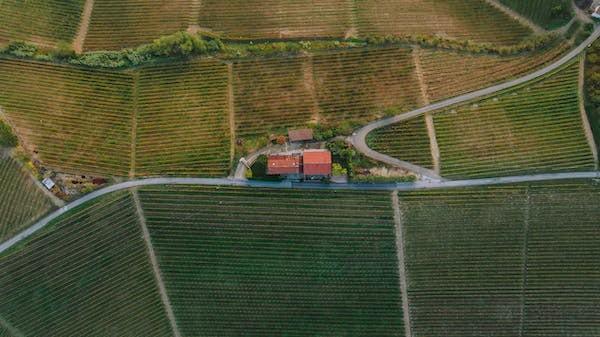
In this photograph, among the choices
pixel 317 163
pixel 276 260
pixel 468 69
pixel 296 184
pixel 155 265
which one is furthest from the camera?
pixel 468 69

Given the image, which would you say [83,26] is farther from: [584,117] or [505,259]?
[584,117]

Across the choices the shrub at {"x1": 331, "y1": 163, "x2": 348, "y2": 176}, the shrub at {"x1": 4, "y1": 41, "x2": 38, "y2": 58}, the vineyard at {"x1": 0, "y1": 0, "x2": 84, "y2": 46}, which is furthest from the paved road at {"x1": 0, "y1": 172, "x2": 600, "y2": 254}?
the vineyard at {"x1": 0, "y1": 0, "x2": 84, "y2": 46}

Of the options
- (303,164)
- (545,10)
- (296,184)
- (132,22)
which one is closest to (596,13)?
(545,10)

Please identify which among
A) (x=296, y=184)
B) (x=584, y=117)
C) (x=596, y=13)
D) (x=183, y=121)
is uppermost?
(x=596, y=13)

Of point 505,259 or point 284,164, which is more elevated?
point 284,164

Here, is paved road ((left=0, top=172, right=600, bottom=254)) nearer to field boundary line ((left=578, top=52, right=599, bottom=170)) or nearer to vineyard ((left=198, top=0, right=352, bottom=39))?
field boundary line ((left=578, top=52, right=599, bottom=170))

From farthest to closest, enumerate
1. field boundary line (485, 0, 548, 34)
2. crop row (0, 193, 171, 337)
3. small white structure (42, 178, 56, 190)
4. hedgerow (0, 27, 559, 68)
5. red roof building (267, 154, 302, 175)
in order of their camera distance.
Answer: field boundary line (485, 0, 548, 34), hedgerow (0, 27, 559, 68), crop row (0, 193, 171, 337), small white structure (42, 178, 56, 190), red roof building (267, 154, 302, 175)

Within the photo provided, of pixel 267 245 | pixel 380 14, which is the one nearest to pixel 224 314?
pixel 267 245
